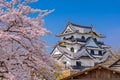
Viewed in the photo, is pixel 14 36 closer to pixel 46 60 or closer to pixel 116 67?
pixel 46 60

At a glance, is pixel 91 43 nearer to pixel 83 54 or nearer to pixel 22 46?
pixel 83 54


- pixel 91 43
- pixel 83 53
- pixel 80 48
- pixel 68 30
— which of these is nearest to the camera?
pixel 83 53

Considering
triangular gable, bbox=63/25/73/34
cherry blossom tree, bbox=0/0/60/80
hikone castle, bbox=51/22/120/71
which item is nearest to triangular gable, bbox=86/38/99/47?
hikone castle, bbox=51/22/120/71

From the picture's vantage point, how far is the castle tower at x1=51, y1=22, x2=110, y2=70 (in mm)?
64750

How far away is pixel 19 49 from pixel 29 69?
0.72 metres

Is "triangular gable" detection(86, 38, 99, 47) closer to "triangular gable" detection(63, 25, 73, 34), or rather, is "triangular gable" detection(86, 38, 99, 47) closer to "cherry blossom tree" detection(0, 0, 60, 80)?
"triangular gable" detection(63, 25, 73, 34)

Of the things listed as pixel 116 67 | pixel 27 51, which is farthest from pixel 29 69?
pixel 116 67

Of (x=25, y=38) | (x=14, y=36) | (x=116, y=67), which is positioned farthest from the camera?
(x=116, y=67)

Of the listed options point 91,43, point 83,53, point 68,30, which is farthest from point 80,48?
point 68,30

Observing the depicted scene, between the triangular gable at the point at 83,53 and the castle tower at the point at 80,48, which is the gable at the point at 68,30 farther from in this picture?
the triangular gable at the point at 83,53

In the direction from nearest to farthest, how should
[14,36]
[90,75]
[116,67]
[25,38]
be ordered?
[14,36] → [25,38] → [90,75] → [116,67]

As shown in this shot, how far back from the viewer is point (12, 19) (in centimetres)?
963

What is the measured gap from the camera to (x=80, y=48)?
6925 centimetres

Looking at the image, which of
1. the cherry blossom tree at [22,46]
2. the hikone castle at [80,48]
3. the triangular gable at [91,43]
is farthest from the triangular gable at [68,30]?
the cherry blossom tree at [22,46]
